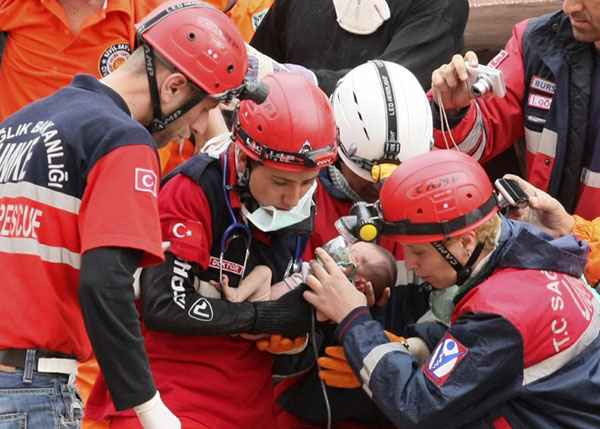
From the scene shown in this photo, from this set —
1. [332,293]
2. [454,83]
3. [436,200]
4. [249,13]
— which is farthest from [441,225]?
[249,13]

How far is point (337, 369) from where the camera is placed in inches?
159

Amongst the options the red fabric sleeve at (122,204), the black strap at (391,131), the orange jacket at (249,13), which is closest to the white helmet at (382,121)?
the black strap at (391,131)

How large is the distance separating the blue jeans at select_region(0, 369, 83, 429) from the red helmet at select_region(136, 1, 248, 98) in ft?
3.33

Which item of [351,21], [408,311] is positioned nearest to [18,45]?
[351,21]

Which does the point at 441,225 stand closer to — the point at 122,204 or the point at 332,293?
the point at 332,293

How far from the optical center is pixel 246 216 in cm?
383

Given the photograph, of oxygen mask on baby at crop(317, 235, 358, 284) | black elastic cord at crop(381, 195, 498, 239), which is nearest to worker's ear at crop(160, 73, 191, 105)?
black elastic cord at crop(381, 195, 498, 239)

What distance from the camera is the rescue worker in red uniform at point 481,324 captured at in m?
3.52

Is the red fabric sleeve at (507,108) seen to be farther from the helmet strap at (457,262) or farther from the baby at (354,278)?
the helmet strap at (457,262)

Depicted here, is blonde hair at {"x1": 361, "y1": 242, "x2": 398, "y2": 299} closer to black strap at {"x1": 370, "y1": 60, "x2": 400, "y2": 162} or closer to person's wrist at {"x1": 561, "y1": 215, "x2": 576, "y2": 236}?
black strap at {"x1": 370, "y1": 60, "x2": 400, "y2": 162}

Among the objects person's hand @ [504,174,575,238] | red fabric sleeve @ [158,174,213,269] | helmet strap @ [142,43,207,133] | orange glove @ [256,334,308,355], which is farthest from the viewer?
person's hand @ [504,174,575,238]

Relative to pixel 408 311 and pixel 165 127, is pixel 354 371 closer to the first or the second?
pixel 408 311

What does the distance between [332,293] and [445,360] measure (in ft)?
1.74

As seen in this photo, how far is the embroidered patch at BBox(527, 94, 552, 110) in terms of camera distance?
15.9 feet
